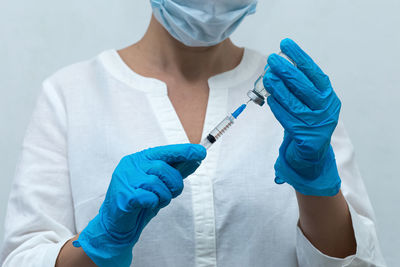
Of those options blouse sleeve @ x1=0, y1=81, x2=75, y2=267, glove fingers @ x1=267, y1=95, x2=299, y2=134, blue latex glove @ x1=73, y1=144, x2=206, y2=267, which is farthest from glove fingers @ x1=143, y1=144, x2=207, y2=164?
blouse sleeve @ x1=0, y1=81, x2=75, y2=267

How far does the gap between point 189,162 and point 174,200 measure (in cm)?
17

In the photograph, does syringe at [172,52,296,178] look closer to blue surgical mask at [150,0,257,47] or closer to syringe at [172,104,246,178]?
syringe at [172,104,246,178]

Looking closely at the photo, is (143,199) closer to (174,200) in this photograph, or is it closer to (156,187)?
(156,187)

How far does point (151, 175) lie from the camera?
3.04ft

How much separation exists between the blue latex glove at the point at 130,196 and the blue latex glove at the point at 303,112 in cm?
16

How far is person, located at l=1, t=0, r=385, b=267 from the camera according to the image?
97 centimetres

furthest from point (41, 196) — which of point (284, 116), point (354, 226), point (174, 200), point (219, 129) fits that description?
Result: point (354, 226)

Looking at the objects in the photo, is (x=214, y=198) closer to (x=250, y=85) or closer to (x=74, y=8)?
(x=250, y=85)

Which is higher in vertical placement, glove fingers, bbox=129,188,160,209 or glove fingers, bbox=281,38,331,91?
glove fingers, bbox=281,38,331,91

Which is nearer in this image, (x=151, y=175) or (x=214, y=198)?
(x=151, y=175)

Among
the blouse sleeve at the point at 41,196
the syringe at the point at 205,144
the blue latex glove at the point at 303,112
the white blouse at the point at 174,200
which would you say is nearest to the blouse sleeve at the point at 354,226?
the white blouse at the point at 174,200

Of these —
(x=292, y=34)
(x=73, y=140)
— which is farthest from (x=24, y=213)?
(x=292, y=34)

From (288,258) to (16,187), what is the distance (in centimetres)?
59

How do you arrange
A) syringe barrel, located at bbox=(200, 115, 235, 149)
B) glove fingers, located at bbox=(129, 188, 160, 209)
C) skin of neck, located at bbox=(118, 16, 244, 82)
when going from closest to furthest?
glove fingers, located at bbox=(129, 188, 160, 209)
syringe barrel, located at bbox=(200, 115, 235, 149)
skin of neck, located at bbox=(118, 16, 244, 82)
